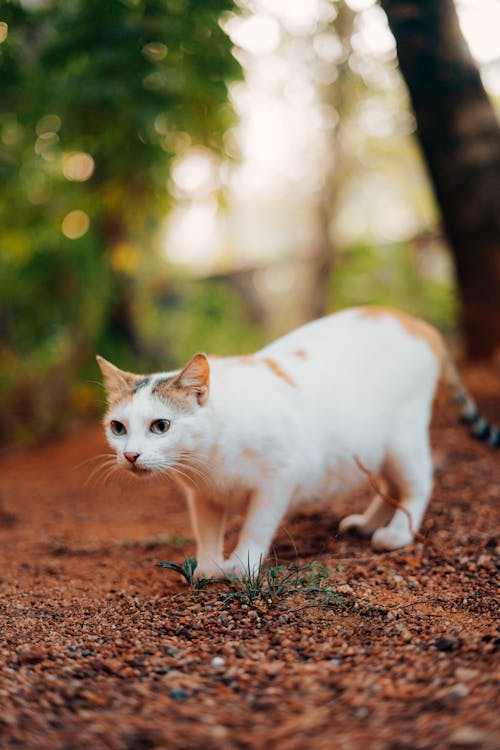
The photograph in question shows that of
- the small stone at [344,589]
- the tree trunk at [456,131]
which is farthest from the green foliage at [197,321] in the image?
the small stone at [344,589]

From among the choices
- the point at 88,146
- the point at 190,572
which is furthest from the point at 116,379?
the point at 88,146

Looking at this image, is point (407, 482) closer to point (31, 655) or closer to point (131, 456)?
point (131, 456)

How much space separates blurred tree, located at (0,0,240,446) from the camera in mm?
4320

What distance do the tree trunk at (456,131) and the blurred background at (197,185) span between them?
0.4 inches

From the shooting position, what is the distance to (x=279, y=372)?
3.06m

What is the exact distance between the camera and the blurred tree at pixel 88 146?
14.2 ft

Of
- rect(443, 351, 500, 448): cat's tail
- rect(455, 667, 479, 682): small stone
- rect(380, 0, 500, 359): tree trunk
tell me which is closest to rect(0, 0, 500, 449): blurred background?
rect(380, 0, 500, 359): tree trunk

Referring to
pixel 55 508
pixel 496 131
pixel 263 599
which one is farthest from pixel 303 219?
pixel 263 599

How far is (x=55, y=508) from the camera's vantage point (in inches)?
194

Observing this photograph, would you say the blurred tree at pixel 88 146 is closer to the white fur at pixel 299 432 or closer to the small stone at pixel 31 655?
the white fur at pixel 299 432

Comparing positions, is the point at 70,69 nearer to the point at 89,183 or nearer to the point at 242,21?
the point at 242,21

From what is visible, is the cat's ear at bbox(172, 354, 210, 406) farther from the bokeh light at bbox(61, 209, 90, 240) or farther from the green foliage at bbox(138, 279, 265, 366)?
the green foliage at bbox(138, 279, 265, 366)

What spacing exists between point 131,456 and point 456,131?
3.76 meters

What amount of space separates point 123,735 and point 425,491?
2.07 m
